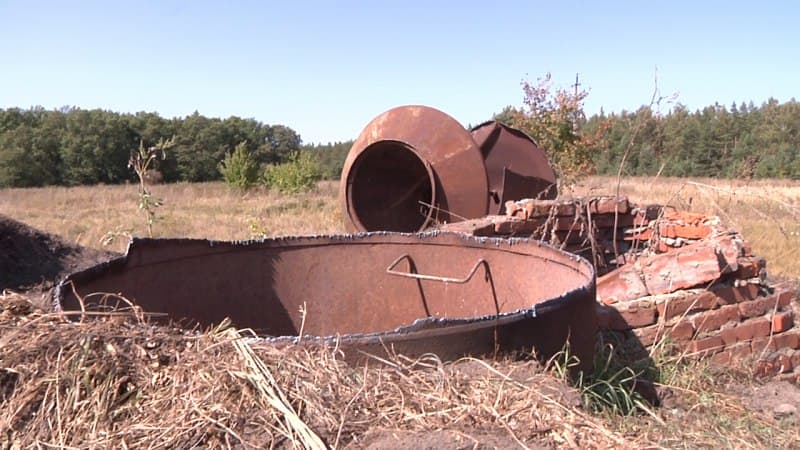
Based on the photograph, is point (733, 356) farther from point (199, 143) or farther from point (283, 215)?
point (199, 143)

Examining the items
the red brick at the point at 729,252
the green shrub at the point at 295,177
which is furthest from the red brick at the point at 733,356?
the green shrub at the point at 295,177

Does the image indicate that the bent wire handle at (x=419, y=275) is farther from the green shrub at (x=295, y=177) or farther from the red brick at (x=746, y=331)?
the green shrub at (x=295, y=177)

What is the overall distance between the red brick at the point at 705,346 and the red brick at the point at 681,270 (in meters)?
0.33

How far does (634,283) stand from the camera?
379cm

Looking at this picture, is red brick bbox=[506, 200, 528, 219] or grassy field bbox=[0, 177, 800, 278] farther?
grassy field bbox=[0, 177, 800, 278]

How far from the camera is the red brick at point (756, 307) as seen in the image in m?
3.80

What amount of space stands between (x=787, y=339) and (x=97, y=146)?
1886 inches

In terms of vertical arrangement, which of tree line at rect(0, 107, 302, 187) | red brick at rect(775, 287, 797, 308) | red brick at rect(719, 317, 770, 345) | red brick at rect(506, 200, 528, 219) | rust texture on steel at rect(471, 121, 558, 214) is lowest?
red brick at rect(719, 317, 770, 345)

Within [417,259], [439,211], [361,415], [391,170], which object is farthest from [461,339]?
[391,170]

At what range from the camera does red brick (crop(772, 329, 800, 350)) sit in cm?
384

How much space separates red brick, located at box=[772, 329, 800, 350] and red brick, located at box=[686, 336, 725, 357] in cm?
48

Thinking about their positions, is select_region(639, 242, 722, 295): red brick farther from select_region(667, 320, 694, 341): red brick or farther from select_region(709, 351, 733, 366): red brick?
select_region(709, 351, 733, 366): red brick

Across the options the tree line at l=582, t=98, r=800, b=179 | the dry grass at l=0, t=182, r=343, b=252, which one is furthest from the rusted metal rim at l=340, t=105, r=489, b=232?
the tree line at l=582, t=98, r=800, b=179

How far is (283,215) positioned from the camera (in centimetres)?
1427
